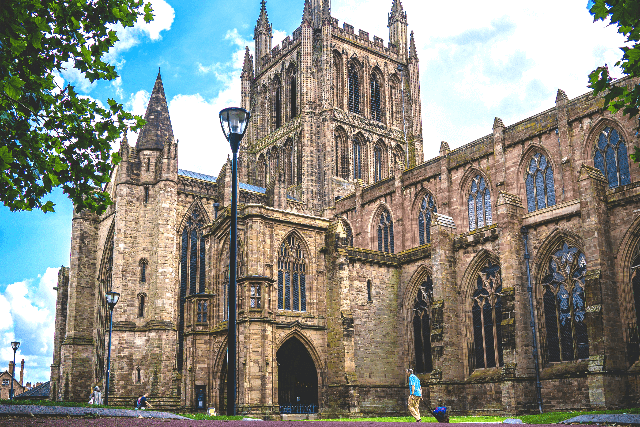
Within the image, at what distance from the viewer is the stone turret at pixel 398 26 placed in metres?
67.0

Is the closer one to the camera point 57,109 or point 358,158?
point 57,109

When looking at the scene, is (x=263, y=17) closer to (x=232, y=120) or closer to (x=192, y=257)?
(x=192, y=257)

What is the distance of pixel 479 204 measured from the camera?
122ft

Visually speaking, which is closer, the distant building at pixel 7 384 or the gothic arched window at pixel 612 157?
the gothic arched window at pixel 612 157

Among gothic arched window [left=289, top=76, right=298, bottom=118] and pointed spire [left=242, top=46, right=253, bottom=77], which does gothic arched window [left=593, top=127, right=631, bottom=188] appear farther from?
pointed spire [left=242, top=46, right=253, bottom=77]

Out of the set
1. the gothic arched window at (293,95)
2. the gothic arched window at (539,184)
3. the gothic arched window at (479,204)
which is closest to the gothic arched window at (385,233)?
the gothic arched window at (479,204)

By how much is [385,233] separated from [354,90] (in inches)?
900

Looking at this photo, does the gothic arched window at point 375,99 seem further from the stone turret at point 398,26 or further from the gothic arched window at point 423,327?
the gothic arched window at point 423,327

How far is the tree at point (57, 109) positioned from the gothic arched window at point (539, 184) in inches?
1009

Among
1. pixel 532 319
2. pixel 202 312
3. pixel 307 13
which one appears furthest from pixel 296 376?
pixel 307 13

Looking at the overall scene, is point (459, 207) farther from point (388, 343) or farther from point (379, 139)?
point (379, 139)

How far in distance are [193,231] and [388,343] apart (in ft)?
60.7

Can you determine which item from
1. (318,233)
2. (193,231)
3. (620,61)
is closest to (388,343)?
(318,233)

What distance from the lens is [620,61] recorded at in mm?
10992
